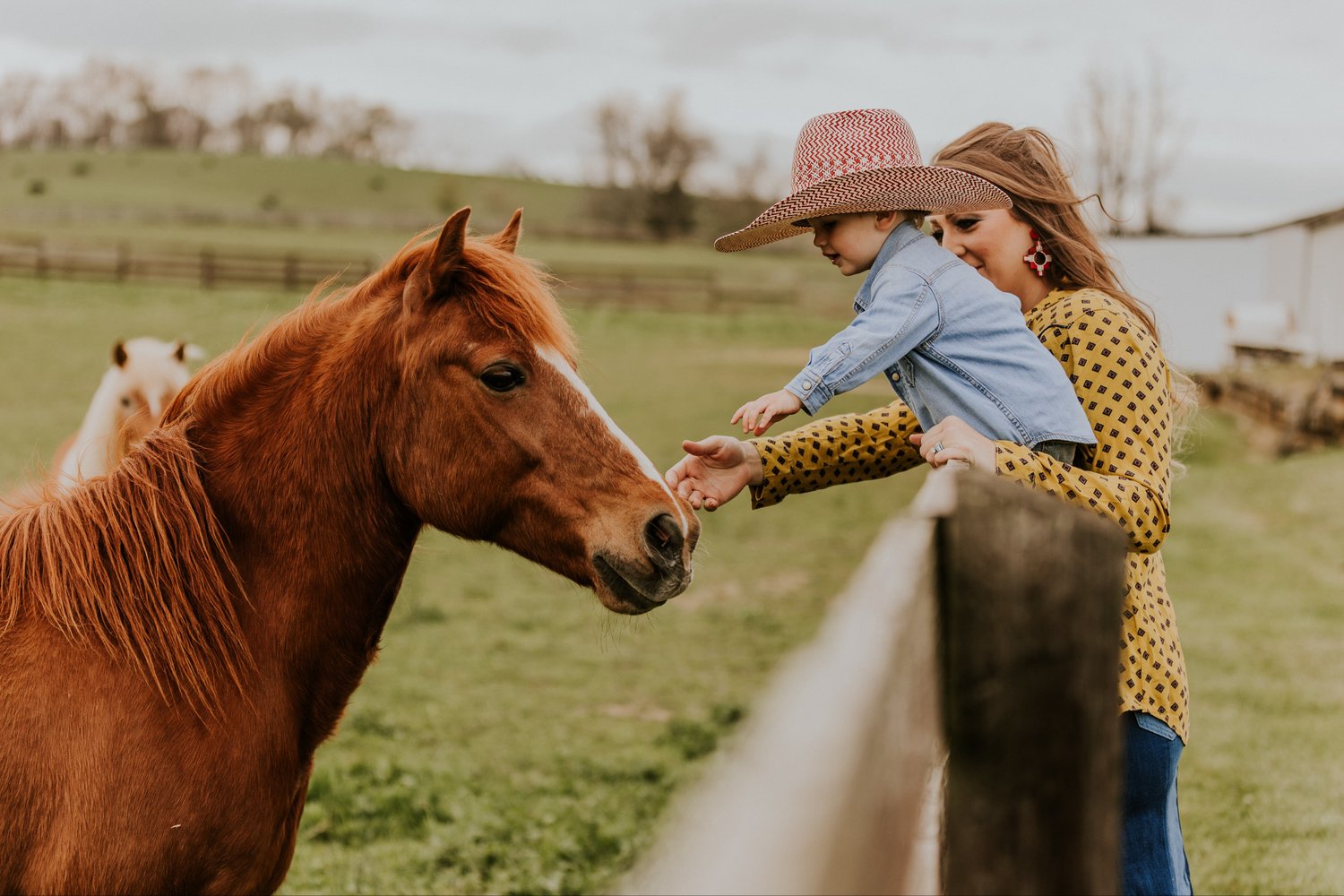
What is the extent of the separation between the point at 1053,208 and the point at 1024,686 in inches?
58.3

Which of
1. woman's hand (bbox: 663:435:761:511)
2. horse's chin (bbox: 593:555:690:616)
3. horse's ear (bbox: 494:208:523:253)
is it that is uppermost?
horse's ear (bbox: 494:208:523:253)

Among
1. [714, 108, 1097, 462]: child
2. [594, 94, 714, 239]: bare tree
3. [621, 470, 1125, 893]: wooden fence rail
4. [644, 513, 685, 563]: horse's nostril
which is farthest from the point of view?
[594, 94, 714, 239]: bare tree

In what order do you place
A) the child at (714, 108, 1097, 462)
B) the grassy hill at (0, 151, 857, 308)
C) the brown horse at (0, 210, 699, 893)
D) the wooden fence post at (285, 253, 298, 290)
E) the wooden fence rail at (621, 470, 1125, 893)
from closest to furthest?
the wooden fence rail at (621, 470, 1125, 893) < the child at (714, 108, 1097, 462) < the brown horse at (0, 210, 699, 893) < the wooden fence post at (285, 253, 298, 290) < the grassy hill at (0, 151, 857, 308)

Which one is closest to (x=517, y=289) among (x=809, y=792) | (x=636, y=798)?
(x=809, y=792)

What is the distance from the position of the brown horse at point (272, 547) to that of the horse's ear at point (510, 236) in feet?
0.76

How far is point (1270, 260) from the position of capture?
31.5 meters

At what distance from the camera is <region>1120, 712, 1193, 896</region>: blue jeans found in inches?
83.2

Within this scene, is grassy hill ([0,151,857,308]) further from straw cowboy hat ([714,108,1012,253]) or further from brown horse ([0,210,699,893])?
brown horse ([0,210,699,893])

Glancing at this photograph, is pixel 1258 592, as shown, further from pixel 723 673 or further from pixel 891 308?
pixel 891 308

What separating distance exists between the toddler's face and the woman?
0.18 m

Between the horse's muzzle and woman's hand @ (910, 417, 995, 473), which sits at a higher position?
woman's hand @ (910, 417, 995, 473)

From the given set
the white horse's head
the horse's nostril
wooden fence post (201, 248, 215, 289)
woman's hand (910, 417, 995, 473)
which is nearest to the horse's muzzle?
the horse's nostril

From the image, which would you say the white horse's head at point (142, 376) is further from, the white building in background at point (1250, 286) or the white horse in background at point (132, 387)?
the white building in background at point (1250, 286)

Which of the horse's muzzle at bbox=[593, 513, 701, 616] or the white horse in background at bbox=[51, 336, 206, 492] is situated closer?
the horse's muzzle at bbox=[593, 513, 701, 616]
